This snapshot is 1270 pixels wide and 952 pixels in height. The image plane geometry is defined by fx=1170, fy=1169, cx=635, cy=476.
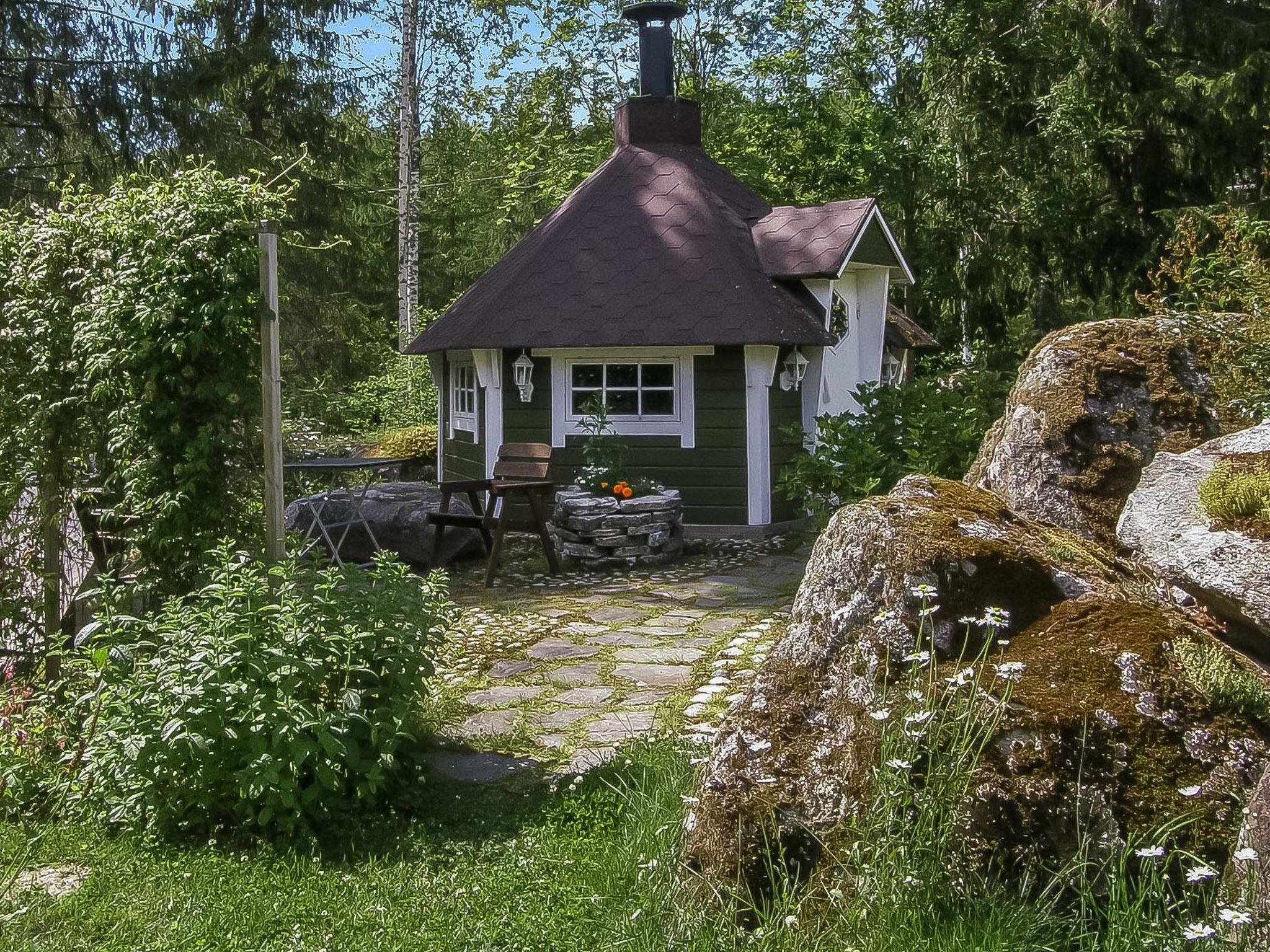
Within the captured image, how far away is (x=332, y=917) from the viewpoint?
3424mm

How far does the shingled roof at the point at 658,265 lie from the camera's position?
39.7 ft

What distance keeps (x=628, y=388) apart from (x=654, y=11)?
16.1 feet

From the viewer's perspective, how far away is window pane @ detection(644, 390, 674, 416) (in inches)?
496

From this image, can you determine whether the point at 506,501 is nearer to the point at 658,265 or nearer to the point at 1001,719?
the point at 658,265

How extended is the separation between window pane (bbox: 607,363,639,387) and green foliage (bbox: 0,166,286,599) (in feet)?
25.0

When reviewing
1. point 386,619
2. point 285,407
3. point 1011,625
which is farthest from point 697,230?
point 1011,625

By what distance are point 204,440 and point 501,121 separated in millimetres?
25089

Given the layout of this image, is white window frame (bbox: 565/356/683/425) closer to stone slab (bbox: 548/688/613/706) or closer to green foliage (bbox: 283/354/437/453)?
green foliage (bbox: 283/354/437/453)

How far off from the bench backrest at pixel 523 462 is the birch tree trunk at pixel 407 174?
9378 mm

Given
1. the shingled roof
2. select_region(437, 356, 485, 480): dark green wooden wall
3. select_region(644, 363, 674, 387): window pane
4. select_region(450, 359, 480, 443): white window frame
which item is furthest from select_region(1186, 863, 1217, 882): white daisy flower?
select_region(450, 359, 480, 443): white window frame

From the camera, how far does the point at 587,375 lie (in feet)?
41.9

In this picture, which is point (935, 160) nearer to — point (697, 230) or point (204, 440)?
point (697, 230)

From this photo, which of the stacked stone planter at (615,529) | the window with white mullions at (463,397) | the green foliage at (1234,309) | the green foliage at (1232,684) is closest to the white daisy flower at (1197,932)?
the green foliage at (1232,684)

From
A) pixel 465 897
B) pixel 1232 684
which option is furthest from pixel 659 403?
pixel 1232 684
